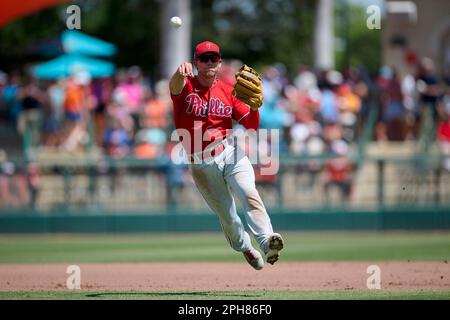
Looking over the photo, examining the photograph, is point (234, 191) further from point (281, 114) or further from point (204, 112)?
A: point (281, 114)

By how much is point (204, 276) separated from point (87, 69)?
12.9 meters

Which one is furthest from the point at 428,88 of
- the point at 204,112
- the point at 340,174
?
the point at 204,112

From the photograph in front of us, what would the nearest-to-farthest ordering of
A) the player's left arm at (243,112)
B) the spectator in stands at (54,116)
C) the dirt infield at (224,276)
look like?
the player's left arm at (243,112)
the dirt infield at (224,276)
the spectator in stands at (54,116)

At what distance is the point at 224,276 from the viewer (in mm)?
11117

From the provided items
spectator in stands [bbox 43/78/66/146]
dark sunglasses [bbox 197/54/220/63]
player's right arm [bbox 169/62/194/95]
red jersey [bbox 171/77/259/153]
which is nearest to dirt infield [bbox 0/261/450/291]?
red jersey [bbox 171/77/259/153]

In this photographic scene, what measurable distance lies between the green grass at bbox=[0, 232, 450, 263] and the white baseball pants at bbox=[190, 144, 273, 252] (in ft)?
13.2

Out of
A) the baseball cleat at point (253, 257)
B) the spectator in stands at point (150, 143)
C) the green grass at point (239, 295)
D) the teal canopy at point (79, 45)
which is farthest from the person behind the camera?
the teal canopy at point (79, 45)

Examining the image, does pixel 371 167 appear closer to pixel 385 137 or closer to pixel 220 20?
pixel 385 137

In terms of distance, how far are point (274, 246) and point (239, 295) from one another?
0.58 m

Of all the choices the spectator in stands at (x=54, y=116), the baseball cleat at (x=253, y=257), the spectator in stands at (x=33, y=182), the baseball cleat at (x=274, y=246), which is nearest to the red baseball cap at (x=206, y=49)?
the baseball cleat at (x=274, y=246)

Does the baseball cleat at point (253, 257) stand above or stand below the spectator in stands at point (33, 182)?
below

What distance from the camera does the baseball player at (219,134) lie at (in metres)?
9.28

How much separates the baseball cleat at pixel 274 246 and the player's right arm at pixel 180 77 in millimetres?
1700

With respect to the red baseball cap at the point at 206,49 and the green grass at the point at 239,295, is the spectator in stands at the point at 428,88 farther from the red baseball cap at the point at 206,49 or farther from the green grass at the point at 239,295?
the red baseball cap at the point at 206,49
